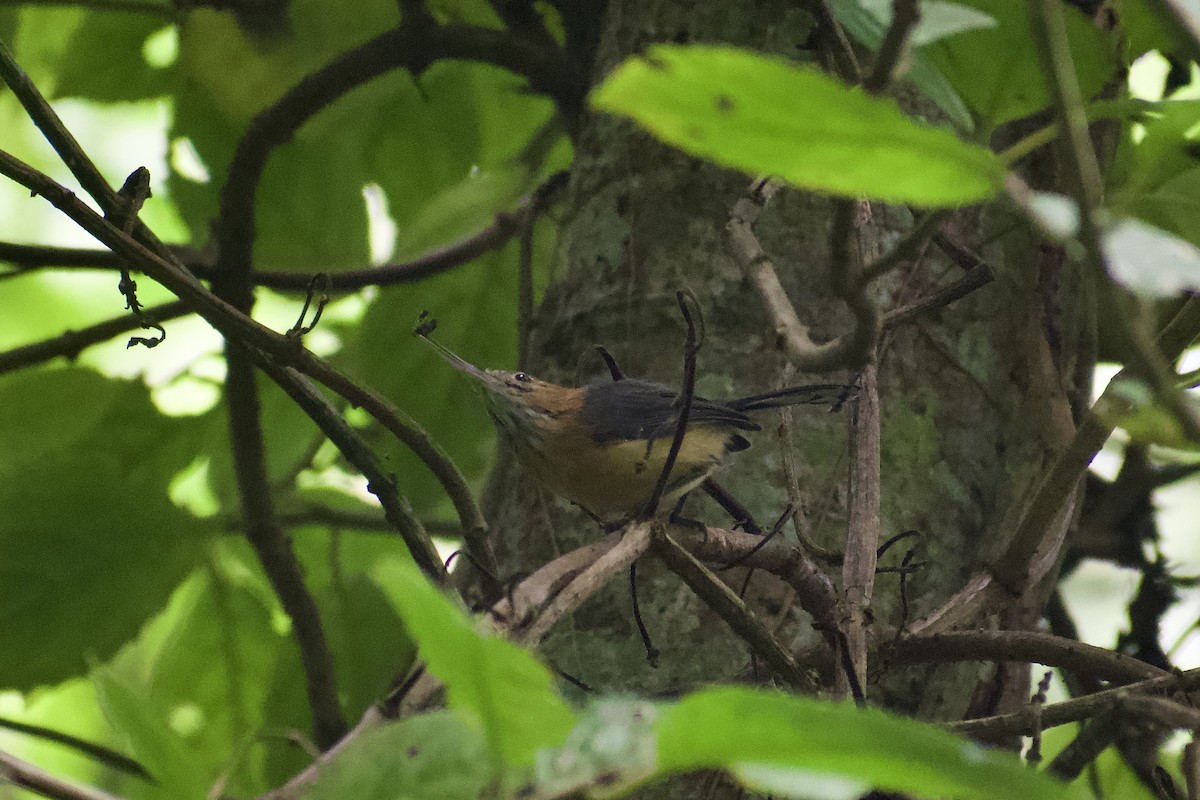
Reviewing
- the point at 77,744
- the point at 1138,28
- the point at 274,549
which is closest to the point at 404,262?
the point at 274,549

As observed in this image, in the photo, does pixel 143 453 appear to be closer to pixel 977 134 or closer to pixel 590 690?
pixel 590 690

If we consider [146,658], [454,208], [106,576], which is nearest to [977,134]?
[454,208]

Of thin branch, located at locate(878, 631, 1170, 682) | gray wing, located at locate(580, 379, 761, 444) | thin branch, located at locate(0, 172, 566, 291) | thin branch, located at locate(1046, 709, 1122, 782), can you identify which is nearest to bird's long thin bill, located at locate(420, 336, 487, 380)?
gray wing, located at locate(580, 379, 761, 444)

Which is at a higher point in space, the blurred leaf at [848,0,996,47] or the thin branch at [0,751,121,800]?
the blurred leaf at [848,0,996,47]

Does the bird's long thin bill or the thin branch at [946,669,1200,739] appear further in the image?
the bird's long thin bill

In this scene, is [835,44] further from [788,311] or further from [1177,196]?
[1177,196]

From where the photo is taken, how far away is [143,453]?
2.31 m

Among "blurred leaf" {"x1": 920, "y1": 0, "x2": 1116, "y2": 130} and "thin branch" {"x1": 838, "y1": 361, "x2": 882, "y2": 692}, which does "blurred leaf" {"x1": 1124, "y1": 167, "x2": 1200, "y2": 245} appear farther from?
"thin branch" {"x1": 838, "y1": 361, "x2": 882, "y2": 692}

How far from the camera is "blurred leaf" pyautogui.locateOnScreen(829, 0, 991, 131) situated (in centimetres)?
92

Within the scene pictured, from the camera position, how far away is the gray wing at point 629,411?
6.07 feet

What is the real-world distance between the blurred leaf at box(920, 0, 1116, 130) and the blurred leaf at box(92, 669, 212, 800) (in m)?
1.00

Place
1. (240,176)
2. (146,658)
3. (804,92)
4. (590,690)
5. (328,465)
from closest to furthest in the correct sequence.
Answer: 1. (804,92)
2. (590,690)
3. (240,176)
4. (328,465)
5. (146,658)

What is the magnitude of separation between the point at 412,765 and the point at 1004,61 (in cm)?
100

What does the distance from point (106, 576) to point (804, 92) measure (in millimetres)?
1779
